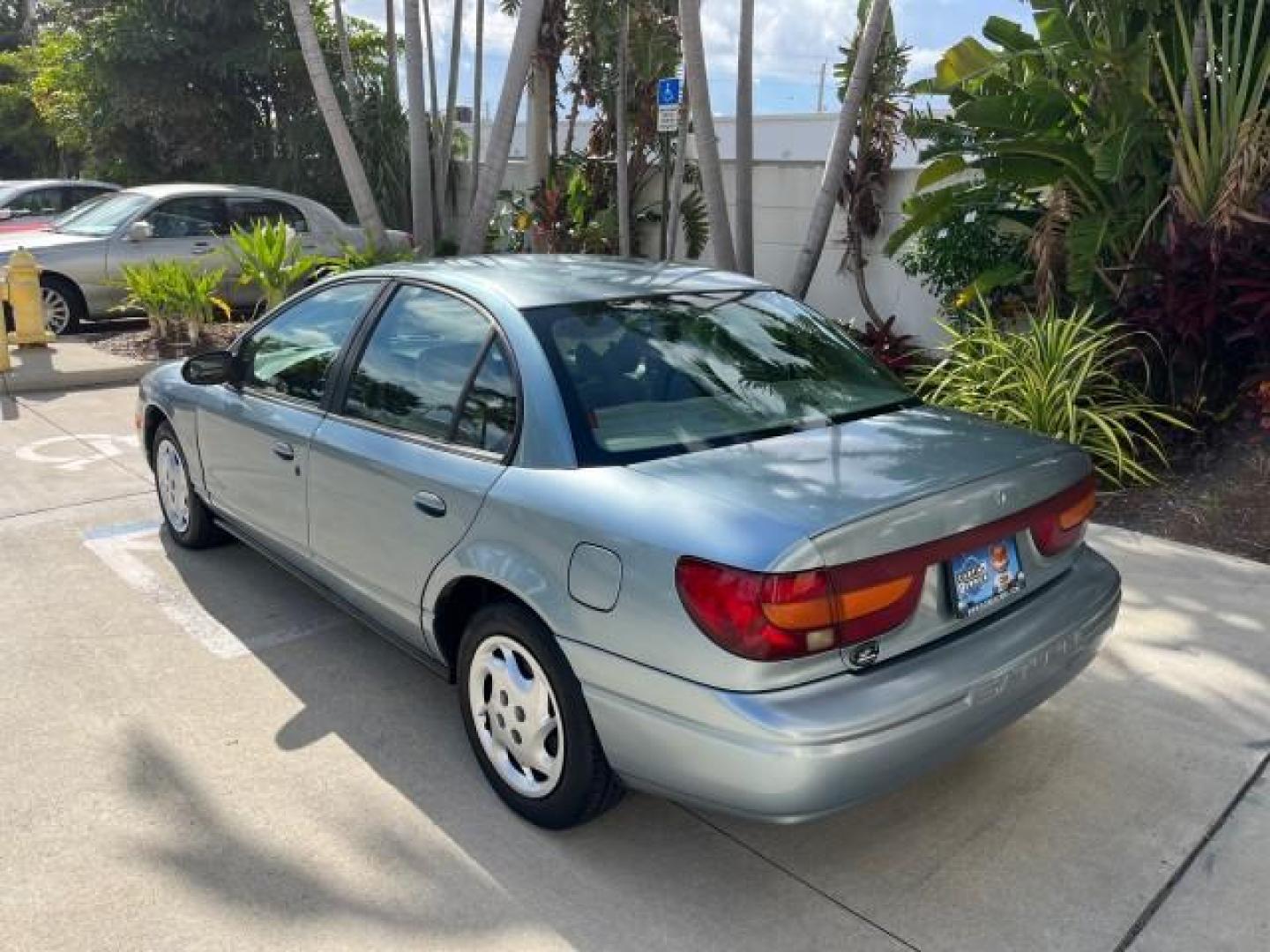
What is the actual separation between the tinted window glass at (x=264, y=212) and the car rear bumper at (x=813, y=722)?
9.99 m

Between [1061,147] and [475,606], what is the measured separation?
5600 millimetres

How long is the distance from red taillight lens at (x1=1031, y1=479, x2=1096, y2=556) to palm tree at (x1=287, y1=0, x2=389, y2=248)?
362 inches

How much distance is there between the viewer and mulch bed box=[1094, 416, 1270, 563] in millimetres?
5422

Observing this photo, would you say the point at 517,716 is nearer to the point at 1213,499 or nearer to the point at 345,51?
the point at 1213,499

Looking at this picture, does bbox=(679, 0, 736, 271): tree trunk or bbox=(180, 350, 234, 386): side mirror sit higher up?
bbox=(679, 0, 736, 271): tree trunk

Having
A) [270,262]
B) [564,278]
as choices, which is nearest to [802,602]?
[564,278]

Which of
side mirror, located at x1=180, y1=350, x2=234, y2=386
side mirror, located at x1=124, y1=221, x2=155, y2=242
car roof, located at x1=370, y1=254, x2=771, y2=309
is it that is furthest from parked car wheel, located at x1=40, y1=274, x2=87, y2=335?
car roof, located at x1=370, y1=254, x2=771, y2=309

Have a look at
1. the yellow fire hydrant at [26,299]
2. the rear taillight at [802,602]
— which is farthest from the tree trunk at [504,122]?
the rear taillight at [802,602]

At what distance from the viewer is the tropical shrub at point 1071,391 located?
6055mm

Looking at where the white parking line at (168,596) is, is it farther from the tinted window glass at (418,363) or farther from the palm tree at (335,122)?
the palm tree at (335,122)

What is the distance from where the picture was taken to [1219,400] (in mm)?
6414

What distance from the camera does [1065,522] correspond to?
3176 millimetres

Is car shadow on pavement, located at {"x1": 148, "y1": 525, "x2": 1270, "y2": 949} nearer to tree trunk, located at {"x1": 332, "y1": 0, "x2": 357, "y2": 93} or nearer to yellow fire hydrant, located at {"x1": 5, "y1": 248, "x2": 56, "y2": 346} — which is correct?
yellow fire hydrant, located at {"x1": 5, "y1": 248, "x2": 56, "y2": 346}

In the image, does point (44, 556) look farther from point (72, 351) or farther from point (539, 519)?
point (72, 351)
